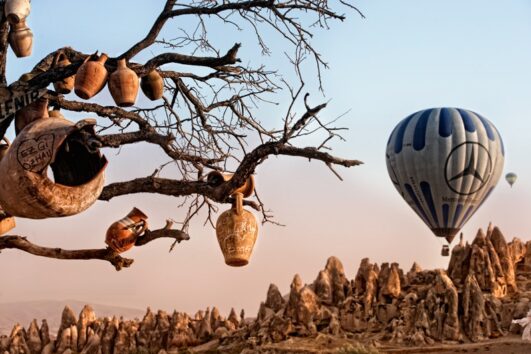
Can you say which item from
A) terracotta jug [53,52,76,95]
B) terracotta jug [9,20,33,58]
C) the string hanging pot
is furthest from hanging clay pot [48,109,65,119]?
terracotta jug [9,20,33,58]

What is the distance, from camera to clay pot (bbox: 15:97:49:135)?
6.09m

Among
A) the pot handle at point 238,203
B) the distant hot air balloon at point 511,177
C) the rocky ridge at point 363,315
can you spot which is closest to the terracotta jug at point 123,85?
the pot handle at point 238,203

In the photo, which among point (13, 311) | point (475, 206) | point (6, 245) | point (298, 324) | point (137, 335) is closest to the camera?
point (6, 245)

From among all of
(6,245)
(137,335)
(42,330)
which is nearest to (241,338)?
(137,335)

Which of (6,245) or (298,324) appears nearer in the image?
(6,245)

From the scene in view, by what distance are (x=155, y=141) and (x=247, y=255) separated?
113 centimetres

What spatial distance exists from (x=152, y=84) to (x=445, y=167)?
31590 millimetres

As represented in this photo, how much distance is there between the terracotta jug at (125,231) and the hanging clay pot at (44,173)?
1.10 meters

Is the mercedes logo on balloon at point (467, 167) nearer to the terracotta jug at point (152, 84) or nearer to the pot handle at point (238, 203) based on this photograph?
the terracotta jug at point (152, 84)

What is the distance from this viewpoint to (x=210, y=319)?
52094 millimetres

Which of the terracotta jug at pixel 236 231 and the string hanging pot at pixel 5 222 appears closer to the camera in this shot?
the terracotta jug at pixel 236 231

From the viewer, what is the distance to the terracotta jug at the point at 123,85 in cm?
640

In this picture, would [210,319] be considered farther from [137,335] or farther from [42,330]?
[42,330]

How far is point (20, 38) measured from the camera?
677 centimetres
